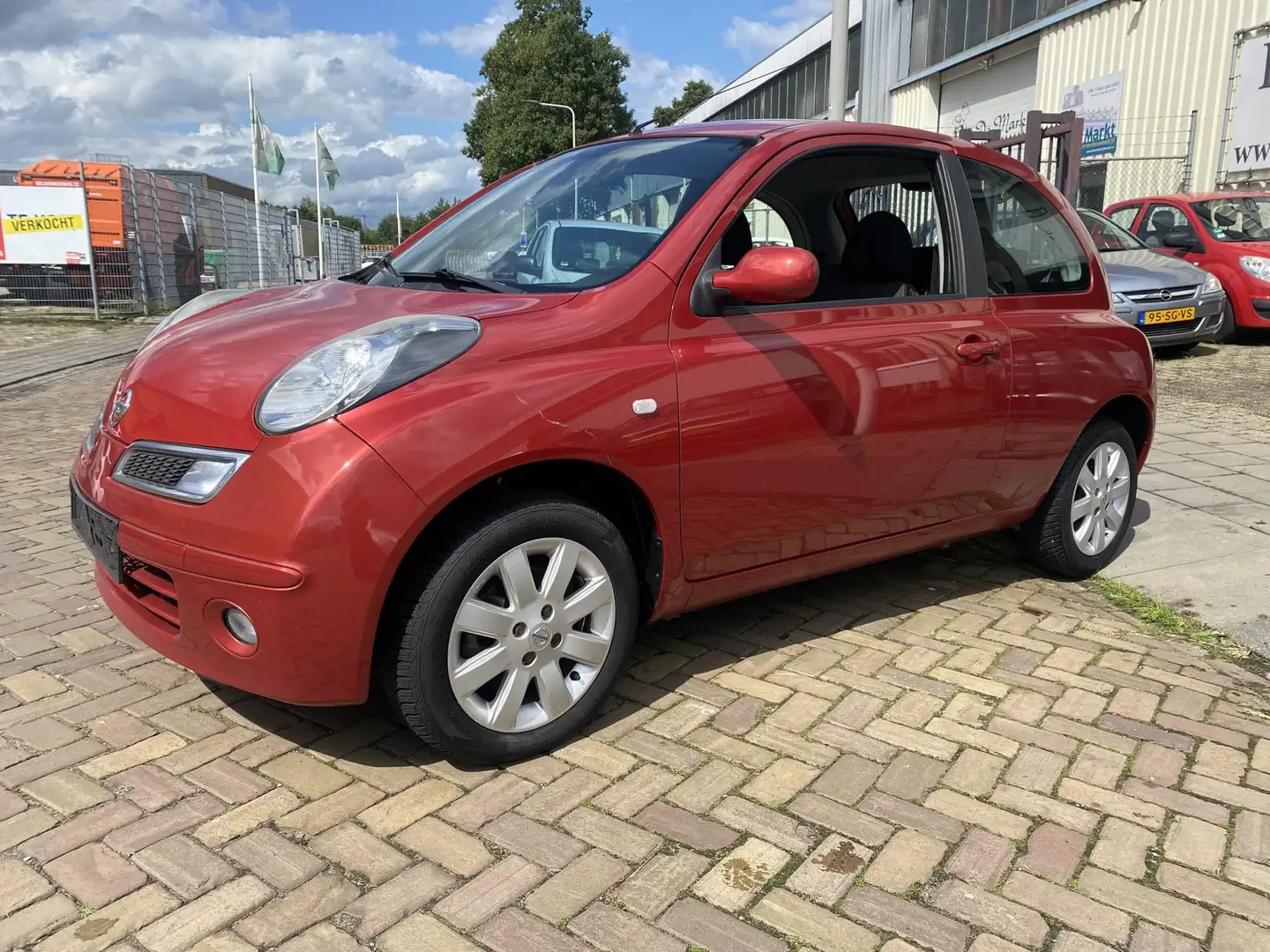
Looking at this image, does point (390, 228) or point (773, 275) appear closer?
point (773, 275)

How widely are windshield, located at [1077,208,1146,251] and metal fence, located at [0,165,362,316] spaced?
35.2 ft

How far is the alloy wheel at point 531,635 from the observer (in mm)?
2561

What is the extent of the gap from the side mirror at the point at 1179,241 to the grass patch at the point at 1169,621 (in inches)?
355

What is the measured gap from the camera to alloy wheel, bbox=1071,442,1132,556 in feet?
13.6

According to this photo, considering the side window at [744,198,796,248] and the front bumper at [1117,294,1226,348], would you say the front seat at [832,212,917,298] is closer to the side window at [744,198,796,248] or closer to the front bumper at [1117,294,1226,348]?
the side window at [744,198,796,248]

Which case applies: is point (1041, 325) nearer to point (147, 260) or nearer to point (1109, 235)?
point (1109, 235)

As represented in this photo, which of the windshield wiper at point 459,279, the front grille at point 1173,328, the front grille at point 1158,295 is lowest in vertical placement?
the front grille at point 1173,328

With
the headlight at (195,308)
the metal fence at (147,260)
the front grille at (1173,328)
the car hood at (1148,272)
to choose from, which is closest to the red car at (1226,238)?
the car hood at (1148,272)

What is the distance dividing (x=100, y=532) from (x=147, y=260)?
17.2m

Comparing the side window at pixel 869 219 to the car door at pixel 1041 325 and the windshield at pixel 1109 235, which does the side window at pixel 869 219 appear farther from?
the windshield at pixel 1109 235

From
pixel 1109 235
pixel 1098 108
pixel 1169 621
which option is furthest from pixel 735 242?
pixel 1098 108

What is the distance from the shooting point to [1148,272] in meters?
10.5

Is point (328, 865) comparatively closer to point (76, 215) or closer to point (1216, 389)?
point (1216, 389)

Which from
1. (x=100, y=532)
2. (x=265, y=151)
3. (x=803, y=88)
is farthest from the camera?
(x=803, y=88)
